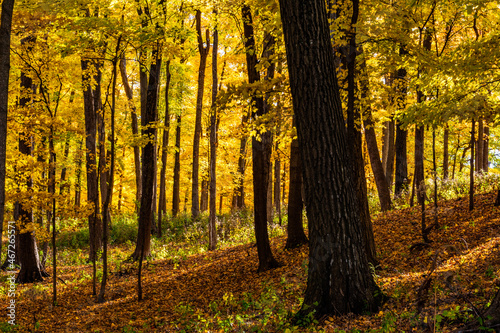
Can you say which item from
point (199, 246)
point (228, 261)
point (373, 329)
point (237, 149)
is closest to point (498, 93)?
point (373, 329)

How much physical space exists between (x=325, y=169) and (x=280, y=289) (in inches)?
120

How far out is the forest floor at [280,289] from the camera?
4.18 metres

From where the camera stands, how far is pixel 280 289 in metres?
6.57

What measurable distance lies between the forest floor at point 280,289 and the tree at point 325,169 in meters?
→ 0.36

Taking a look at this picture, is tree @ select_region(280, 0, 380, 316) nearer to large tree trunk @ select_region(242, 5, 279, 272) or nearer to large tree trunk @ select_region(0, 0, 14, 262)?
large tree trunk @ select_region(242, 5, 279, 272)

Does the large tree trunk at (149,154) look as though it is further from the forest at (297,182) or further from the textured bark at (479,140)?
the textured bark at (479,140)

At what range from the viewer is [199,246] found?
14.1 m

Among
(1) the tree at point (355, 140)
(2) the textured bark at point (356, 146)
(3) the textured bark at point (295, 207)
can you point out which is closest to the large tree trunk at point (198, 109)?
(3) the textured bark at point (295, 207)

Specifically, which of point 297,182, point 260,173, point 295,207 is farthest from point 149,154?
point 295,207

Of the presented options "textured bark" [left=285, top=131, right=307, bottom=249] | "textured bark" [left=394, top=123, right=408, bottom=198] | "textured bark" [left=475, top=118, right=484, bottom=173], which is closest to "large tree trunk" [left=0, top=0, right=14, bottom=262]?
"textured bark" [left=285, top=131, right=307, bottom=249]

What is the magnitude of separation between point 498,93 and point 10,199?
36.1 ft

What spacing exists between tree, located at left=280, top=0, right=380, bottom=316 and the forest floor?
1.18 ft

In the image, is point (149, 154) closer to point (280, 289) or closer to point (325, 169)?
point (280, 289)

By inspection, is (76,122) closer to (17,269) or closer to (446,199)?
(17,269)
